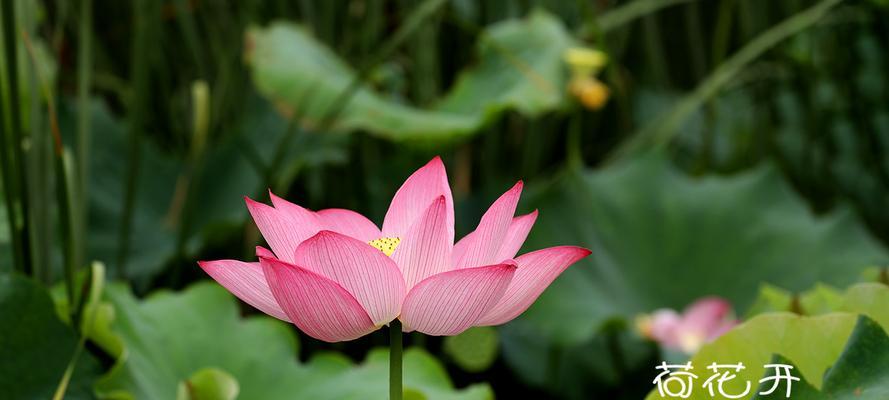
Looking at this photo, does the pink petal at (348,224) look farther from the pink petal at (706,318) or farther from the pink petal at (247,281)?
the pink petal at (706,318)

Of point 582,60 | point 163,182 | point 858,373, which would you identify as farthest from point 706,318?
point 163,182

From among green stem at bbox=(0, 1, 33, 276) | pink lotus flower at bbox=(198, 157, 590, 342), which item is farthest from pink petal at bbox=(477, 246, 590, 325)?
green stem at bbox=(0, 1, 33, 276)

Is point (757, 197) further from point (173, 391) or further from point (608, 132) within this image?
point (173, 391)

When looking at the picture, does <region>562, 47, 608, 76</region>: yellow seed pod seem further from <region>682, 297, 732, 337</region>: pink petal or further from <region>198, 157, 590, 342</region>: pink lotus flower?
<region>198, 157, 590, 342</region>: pink lotus flower

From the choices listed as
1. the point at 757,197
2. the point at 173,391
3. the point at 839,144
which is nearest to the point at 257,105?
the point at 757,197

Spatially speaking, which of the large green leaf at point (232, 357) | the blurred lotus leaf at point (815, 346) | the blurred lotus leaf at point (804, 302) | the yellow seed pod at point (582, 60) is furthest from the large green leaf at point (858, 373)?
the yellow seed pod at point (582, 60)

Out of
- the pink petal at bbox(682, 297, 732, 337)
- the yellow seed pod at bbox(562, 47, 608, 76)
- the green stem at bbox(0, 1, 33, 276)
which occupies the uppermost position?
the yellow seed pod at bbox(562, 47, 608, 76)
